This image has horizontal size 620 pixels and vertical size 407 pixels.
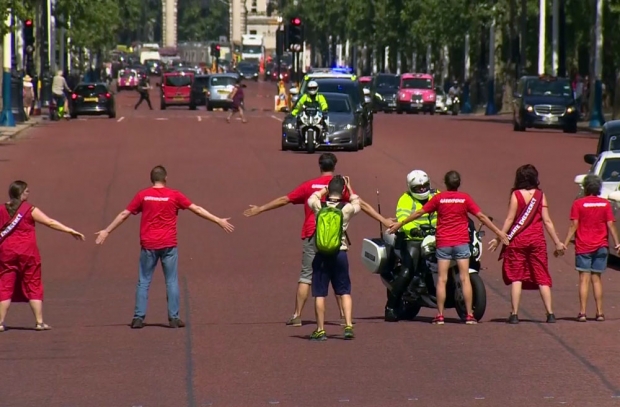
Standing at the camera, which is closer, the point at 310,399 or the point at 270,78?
the point at 310,399

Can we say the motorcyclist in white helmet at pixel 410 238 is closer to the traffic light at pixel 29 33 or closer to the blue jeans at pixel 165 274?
the blue jeans at pixel 165 274

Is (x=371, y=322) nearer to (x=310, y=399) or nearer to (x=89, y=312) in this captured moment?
(x=89, y=312)

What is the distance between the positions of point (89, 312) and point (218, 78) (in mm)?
51317

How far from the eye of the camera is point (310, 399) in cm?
1041

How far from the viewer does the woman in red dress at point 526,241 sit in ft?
45.8

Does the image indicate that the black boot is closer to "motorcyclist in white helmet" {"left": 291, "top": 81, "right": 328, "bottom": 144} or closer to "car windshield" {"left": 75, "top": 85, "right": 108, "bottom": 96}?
"motorcyclist in white helmet" {"left": 291, "top": 81, "right": 328, "bottom": 144}

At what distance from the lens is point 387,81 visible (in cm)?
7188

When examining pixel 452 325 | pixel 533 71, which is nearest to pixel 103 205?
pixel 452 325

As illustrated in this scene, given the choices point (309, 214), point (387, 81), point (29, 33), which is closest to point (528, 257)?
point (309, 214)

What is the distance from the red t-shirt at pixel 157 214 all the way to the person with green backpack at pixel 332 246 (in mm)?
1351

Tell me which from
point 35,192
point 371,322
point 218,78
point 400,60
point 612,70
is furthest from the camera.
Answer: point 400,60

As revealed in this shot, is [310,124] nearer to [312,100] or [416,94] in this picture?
[312,100]

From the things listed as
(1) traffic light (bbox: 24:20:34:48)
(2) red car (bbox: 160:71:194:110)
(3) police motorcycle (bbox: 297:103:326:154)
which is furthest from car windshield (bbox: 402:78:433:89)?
(3) police motorcycle (bbox: 297:103:326:154)

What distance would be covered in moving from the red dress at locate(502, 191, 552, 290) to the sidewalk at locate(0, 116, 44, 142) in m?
27.8
